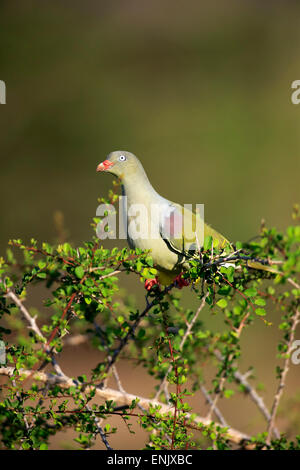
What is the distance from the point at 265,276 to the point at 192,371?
0.71 m

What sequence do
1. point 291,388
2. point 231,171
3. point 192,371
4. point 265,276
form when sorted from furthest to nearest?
point 231,171 < point 291,388 < point 192,371 < point 265,276

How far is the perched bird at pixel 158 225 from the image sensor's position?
2035 mm

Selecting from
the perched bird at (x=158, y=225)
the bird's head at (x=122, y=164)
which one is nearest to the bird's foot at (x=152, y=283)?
the perched bird at (x=158, y=225)

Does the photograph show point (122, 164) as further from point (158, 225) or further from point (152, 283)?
point (152, 283)

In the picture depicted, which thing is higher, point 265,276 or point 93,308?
point 265,276

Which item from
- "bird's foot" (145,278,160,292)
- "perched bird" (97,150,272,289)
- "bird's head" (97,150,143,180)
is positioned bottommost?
"bird's foot" (145,278,160,292)

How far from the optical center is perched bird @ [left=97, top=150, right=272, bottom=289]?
2035 millimetres

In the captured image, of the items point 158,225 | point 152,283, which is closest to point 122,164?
point 158,225

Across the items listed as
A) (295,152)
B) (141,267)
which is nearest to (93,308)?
(141,267)

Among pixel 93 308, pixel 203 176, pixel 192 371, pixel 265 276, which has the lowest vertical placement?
pixel 192 371

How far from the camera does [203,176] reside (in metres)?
6.58

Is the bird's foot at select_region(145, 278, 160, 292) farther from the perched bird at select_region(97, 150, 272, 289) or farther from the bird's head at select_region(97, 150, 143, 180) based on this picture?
the bird's head at select_region(97, 150, 143, 180)

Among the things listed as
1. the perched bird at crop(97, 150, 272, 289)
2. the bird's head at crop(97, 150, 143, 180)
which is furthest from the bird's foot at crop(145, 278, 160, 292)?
the bird's head at crop(97, 150, 143, 180)

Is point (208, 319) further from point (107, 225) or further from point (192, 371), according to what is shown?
point (107, 225)
